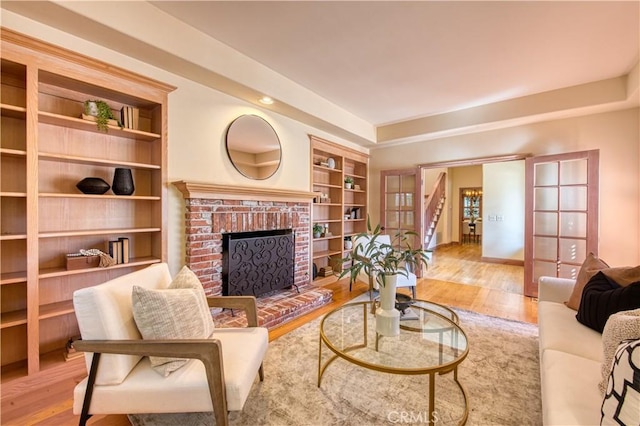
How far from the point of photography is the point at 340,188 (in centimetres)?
472

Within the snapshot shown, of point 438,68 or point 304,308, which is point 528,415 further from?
point 438,68

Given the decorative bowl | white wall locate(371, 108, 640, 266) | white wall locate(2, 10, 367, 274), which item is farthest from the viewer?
white wall locate(371, 108, 640, 266)

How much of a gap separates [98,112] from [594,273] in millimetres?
3890

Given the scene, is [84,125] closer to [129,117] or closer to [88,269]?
[129,117]

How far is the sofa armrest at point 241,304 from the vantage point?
1842 mm

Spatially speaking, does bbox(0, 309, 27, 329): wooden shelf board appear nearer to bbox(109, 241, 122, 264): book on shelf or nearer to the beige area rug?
bbox(109, 241, 122, 264): book on shelf

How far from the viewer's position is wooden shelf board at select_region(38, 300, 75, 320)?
1907 mm

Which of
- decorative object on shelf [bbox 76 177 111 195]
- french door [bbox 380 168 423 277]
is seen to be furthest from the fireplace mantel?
french door [bbox 380 168 423 277]

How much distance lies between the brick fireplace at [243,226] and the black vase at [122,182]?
369 millimetres

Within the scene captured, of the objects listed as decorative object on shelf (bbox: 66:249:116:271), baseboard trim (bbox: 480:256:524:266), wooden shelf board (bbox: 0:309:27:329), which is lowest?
baseboard trim (bbox: 480:256:524:266)

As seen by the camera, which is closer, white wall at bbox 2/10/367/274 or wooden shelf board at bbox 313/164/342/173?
white wall at bbox 2/10/367/274

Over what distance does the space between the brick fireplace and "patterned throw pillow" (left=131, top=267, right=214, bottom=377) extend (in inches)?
47.5

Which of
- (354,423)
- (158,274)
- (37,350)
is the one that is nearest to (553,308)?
(354,423)

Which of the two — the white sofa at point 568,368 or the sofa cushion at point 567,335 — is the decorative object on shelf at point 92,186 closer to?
the white sofa at point 568,368
